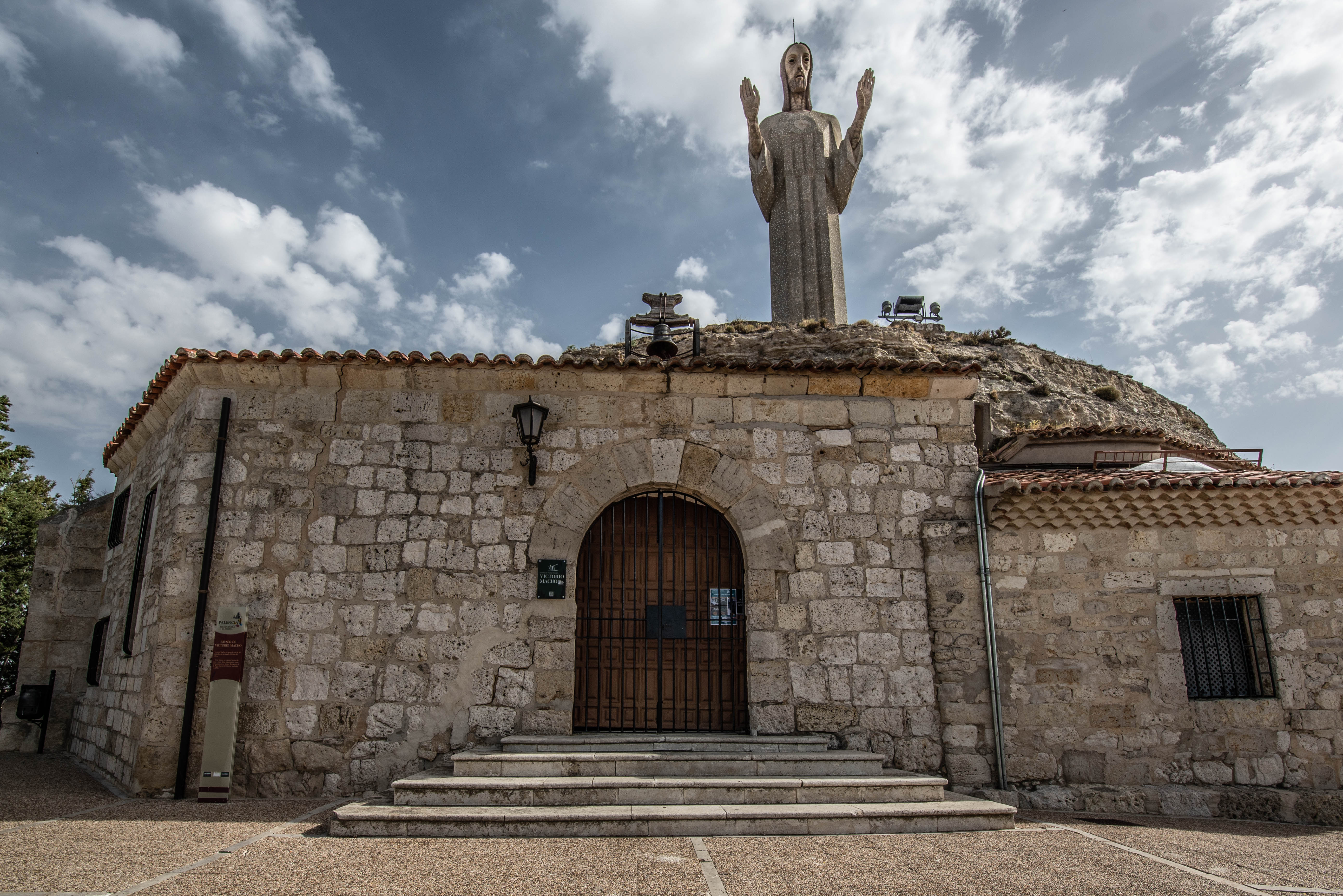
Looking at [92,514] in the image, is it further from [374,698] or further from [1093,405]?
[1093,405]

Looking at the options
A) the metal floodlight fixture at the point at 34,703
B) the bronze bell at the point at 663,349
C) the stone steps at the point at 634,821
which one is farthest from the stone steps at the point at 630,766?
the metal floodlight fixture at the point at 34,703

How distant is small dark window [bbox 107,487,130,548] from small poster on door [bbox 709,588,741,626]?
7.46 m

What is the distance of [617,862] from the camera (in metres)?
4.42

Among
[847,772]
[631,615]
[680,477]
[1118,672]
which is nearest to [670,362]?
[680,477]

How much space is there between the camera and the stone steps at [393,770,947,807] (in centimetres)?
539

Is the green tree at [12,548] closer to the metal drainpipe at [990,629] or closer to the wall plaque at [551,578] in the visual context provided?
the wall plaque at [551,578]

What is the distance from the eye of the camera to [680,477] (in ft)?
23.8

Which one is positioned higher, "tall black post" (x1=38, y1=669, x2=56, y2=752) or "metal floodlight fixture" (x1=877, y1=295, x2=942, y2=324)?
"metal floodlight fixture" (x1=877, y1=295, x2=942, y2=324)

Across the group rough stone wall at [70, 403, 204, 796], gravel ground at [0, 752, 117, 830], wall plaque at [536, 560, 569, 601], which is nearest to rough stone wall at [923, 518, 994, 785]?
wall plaque at [536, 560, 569, 601]

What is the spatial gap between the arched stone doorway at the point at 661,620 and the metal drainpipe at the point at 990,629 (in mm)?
2289

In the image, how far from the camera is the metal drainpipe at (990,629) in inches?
265

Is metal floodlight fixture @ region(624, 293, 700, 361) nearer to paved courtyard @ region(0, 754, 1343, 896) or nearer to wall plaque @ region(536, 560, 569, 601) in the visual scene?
wall plaque @ region(536, 560, 569, 601)

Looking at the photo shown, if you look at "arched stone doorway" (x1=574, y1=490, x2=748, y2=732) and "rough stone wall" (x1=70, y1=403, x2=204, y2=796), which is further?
"arched stone doorway" (x1=574, y1=490, x2=748, y2=732)

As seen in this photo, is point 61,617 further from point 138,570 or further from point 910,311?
point 910,311
